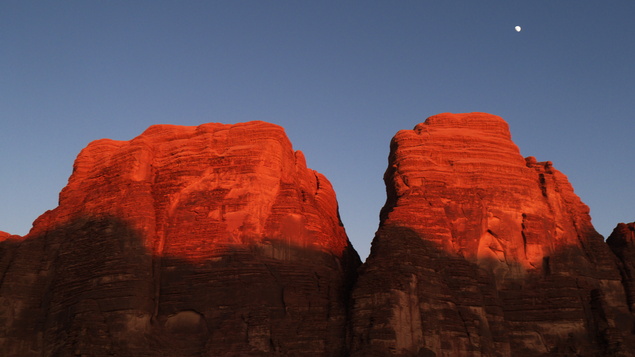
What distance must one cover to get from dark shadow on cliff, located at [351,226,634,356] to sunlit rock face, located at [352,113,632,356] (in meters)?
0.06

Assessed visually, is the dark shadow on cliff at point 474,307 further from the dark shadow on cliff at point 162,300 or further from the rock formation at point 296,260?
the dark shadow on cliff at point 162,300

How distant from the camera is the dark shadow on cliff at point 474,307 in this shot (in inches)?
1499

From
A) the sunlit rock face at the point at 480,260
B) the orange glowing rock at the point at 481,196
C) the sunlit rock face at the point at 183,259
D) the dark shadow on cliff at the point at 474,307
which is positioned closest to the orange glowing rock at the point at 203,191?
the sunlit rock face at the point at 183,259

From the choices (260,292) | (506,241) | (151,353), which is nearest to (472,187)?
(506,241)

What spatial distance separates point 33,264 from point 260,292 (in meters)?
14.1

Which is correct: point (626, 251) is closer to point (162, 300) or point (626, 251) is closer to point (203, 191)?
point (203, 191)

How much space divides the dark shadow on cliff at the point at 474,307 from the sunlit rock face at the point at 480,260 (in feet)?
0.19

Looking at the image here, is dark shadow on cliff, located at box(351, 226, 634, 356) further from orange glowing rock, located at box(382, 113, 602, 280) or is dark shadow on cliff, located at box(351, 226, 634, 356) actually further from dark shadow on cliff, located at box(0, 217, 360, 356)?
dark shadow on cliff, located at box(0, 217, 360, 356)

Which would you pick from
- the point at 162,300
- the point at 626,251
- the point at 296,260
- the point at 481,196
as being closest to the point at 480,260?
the point at 481,196

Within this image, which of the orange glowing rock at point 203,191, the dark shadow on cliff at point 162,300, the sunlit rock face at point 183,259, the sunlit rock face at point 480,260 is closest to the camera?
the dark shadow on cliff at point 162,300

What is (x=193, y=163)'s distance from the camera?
45.4 meters

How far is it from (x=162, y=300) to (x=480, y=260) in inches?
716

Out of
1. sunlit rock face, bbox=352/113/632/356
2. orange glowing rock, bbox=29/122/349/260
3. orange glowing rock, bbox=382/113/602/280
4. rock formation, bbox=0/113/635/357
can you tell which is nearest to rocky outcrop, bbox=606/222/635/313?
rock formation, bbox=0/113/635/357

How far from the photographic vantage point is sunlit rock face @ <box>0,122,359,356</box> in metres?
38.8
